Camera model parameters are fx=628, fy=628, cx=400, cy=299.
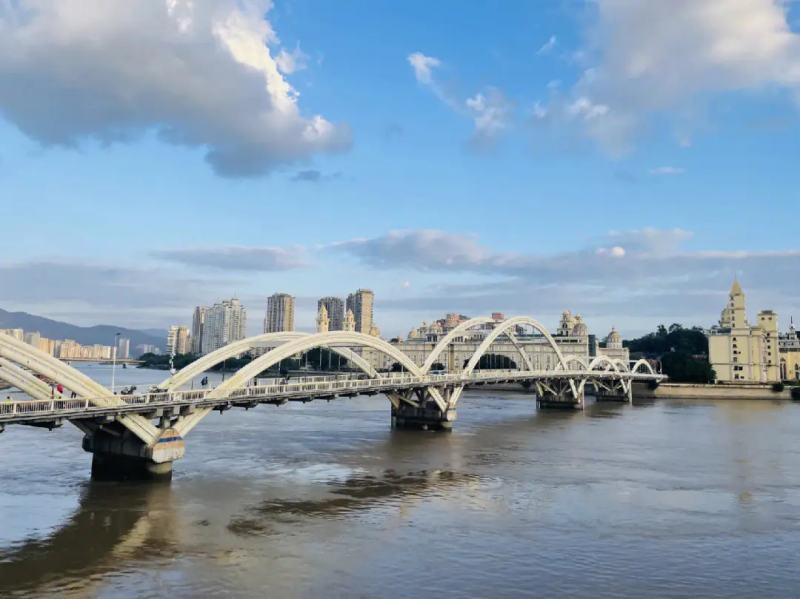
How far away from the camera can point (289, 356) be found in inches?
1548

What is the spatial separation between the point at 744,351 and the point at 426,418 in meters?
90.6

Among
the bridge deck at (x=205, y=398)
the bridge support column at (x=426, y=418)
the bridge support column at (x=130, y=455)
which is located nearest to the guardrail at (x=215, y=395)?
the bridge deck at (x=205, y=398)

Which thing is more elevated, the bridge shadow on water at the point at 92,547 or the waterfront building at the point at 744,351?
the waterfront building at the point at 744,351

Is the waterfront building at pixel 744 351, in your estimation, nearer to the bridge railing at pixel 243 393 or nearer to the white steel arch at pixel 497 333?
the white steel arch at pixel 497 333

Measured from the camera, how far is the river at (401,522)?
17.1 m

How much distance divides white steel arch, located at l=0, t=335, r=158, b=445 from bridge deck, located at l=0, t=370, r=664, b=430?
0.33m

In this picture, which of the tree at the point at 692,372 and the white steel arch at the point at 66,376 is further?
the tree at the point at 692,372

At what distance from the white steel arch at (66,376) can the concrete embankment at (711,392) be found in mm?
98696

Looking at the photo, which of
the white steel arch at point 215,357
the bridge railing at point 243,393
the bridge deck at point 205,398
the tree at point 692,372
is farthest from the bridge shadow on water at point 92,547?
the tree at point 692,372

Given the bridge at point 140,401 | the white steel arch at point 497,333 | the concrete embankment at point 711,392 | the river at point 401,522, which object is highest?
the white steel arch at point 497,333

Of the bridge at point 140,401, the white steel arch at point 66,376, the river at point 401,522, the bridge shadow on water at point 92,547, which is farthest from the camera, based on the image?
the bridge at point 140,401

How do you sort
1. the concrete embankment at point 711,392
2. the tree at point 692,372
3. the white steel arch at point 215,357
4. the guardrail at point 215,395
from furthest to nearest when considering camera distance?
the tree at point 692,372, the concrete embankment at point 711,392, the white steel arch at point 215,357, the guardrail at point 215,395

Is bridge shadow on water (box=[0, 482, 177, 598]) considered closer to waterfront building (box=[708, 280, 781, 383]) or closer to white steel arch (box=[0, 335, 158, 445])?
white steel arch (box=[0, 335, 158, 445])

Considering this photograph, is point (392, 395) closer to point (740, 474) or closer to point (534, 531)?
point (740, 474)
